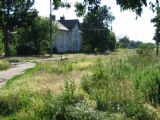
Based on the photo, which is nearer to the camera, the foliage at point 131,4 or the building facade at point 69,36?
the foliage at point 131,4

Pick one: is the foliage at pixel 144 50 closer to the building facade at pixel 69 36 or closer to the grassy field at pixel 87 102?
the grassy field at pixel 87 102

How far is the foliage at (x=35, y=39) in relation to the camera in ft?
220

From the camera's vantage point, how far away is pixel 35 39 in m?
67.9

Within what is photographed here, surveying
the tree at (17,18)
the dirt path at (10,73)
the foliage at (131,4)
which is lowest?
the dirt path at (10,73)

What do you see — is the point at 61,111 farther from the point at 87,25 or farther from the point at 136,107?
the point at 87,25

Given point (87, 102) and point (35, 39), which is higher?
point (35, 39)

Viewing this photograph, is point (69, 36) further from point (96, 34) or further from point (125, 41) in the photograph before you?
point (125, 41)

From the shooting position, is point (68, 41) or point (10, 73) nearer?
point (10, 73)

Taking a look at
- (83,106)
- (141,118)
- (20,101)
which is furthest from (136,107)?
(20,101)

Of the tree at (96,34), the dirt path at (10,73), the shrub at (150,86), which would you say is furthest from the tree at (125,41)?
the shrub at (150,86)

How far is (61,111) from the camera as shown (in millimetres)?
10617

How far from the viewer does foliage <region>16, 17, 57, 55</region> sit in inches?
2645

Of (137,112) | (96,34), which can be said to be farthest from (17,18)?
(137,112)

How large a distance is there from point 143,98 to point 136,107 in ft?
5.63
